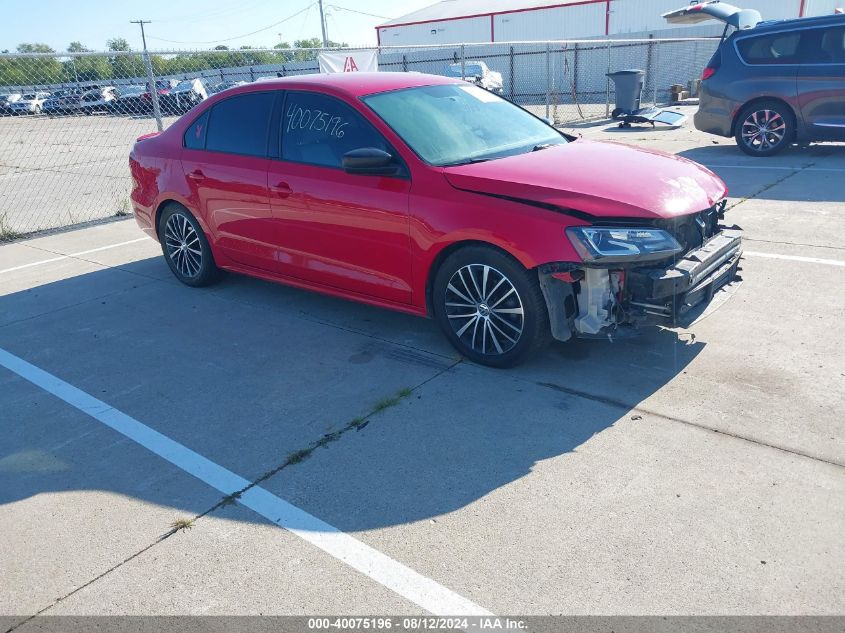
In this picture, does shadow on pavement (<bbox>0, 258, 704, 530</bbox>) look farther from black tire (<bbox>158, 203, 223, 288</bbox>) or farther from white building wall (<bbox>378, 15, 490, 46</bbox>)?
white building wall (<bbox>378, 15, 490, 46</bbox>)

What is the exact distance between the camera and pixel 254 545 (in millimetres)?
3020

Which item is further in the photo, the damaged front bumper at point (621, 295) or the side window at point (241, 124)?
the side window at point (241, 124)

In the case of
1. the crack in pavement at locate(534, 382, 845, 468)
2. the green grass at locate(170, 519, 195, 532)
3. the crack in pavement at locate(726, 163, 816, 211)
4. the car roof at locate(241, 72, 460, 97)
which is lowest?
the green grass at locate(170, 519, 195, 532)

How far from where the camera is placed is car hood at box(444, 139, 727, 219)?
399cm

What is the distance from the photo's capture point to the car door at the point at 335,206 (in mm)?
4645

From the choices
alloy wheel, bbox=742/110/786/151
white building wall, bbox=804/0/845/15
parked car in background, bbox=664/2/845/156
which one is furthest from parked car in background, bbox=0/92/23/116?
white building wall, bbox=804/0/845/15

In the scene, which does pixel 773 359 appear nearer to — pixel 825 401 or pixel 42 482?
pixel 825 401

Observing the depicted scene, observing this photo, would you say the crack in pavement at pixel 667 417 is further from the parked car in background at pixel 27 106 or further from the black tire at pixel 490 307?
the parked car in background at pixel 27 106

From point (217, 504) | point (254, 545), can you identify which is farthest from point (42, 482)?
point (254, 545)

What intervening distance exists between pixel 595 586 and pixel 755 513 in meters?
0.86

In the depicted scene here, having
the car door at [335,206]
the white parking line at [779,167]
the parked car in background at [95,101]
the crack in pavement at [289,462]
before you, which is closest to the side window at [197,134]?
the car door at [335,206]

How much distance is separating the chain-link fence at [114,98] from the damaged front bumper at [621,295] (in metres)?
7.44

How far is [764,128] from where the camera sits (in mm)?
10820

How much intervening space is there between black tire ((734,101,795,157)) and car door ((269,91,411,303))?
27.0 ft
